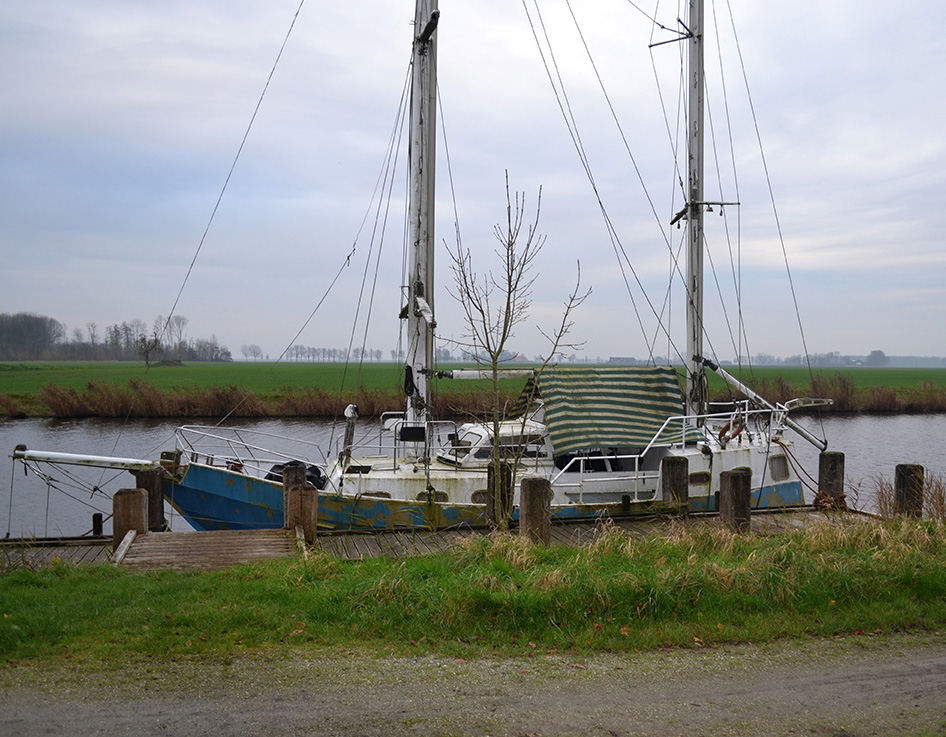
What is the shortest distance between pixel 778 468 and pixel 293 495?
1135cm

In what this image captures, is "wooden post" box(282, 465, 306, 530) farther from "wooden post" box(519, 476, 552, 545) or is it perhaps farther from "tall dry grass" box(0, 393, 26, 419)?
"tall dry grass" box(0, 393, 26, 419)

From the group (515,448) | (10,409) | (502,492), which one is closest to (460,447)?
(515,448)

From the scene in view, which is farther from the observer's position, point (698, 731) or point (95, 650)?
point (95, 650)

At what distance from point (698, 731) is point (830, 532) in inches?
220

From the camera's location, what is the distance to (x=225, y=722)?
5371mm

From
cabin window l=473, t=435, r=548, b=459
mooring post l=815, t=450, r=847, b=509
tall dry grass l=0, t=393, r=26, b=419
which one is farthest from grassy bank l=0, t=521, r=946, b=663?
tall dry grass l=0, t=393, r=26, b=419

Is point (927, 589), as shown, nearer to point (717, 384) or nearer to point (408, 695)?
point (408, 695)

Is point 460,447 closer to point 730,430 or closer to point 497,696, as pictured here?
point 730,430

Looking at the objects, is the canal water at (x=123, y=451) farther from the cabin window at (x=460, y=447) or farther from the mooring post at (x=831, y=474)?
the cabin window at (x=460, y=447)

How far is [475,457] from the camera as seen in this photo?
1611 centimetres

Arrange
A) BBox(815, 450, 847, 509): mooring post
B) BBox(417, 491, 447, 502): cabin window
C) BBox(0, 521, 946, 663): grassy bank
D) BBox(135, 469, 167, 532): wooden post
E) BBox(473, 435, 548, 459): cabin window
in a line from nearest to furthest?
BBox(0, 521, 946, 663): grassy bank, BBox(135, 469, 167, 532): wooden post, BBox(815, 450, 847, 509): mooring post, BBox(417, 491, 447, 502): cabin window, BBox(473, 435, 548, 459): cabin window

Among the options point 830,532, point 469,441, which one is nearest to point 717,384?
point 469,441

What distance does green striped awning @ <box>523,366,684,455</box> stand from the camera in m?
15.9

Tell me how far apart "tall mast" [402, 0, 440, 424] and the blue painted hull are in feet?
10.5
